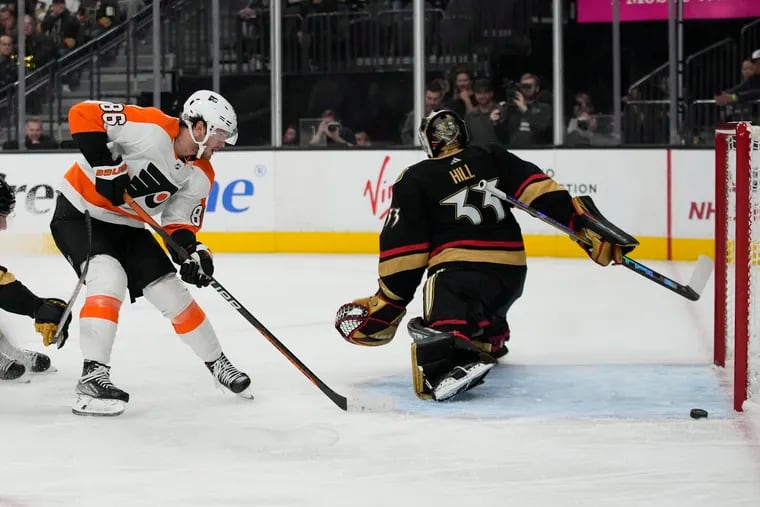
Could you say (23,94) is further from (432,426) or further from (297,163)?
(432,426)

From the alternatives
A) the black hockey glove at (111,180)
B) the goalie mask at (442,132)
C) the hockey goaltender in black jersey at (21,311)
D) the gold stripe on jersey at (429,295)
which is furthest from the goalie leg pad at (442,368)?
the hockey goaltender in black jersey at (21,311)

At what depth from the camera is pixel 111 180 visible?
3.85 meters

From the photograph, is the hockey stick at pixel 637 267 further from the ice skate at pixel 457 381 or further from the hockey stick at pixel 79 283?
the hockey stick at pixel 79 283

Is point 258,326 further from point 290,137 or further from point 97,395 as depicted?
point 290,137

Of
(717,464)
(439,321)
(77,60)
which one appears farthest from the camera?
(77,60)

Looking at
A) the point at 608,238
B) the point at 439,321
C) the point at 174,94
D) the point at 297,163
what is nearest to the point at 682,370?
the point at 608,238

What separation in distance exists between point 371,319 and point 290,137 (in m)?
4.73

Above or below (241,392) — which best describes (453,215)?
above

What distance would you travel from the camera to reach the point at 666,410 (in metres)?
3.86

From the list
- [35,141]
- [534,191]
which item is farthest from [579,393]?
[35,141]

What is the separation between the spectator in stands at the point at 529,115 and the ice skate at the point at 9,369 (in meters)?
4.80

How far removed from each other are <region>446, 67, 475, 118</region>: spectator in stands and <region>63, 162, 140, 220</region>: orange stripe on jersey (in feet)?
16.6

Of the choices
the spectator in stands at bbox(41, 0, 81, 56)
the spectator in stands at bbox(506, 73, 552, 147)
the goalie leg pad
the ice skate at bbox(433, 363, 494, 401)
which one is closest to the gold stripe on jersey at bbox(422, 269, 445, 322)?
the goalie leg pad

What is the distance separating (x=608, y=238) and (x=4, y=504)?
2.09 metres
